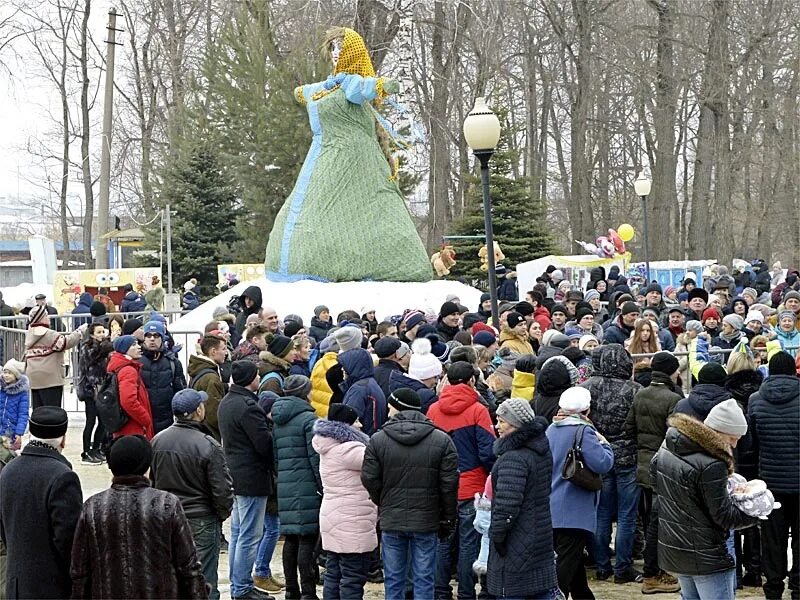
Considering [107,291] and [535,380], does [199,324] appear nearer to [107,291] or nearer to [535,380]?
[107,291]

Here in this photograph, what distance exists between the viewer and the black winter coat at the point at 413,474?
681cm

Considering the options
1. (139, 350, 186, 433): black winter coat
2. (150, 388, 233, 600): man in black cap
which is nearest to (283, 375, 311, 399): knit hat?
(150, 388, 233, 600): man in black cap

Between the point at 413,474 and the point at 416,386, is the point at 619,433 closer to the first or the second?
the point at 416,386

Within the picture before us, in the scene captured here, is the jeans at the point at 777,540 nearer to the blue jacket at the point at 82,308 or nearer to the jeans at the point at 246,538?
the jeans at the point at 246,538

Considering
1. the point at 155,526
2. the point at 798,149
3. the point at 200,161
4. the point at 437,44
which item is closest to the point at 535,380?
the point at 155,526

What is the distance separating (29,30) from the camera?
42.6 metres

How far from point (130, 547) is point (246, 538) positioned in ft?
9.16

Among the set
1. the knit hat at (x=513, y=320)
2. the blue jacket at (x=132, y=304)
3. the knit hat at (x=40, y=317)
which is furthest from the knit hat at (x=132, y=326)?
the blue jacket at (x=132, y=304)

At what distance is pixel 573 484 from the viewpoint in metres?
7.10

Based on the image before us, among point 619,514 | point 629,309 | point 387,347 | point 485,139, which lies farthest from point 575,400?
point 485,139

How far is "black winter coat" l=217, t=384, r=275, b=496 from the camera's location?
26.2 ft

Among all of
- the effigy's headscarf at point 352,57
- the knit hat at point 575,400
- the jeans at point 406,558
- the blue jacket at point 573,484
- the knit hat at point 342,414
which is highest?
the effigy's headscarf at point 352,57

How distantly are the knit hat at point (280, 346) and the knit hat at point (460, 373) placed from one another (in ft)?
6.57

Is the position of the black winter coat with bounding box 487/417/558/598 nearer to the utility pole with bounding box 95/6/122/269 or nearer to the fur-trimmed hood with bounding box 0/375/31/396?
the fur-trimmed hood with bounding box 0/375/31/396
